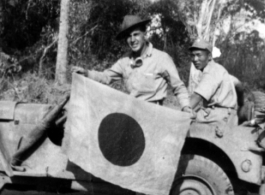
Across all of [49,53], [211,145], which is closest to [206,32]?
[49,53]

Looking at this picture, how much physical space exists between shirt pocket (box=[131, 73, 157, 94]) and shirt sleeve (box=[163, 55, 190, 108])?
16 cm

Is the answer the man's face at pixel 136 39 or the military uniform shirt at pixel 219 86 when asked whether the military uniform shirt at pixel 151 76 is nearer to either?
the man's face at pixel 136 39

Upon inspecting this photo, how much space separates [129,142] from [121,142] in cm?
8

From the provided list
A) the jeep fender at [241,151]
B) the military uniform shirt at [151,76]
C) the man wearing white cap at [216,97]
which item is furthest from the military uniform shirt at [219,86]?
the jeep fender at [241,151]

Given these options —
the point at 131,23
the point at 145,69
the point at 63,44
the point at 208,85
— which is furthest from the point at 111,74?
the point at 63,44

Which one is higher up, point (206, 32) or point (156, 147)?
point (206, 32)

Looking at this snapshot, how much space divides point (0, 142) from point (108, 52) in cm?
974

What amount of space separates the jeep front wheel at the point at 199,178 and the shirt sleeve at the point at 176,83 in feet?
1.89

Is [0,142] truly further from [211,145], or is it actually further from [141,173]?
[211,145]

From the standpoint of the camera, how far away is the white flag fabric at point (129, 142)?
457 centimetres

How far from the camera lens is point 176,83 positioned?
16.8ft

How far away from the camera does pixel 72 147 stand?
458 cm

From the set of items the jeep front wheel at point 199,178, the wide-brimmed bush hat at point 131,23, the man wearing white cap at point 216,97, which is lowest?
Result: the jeep front wheel at point 199,178

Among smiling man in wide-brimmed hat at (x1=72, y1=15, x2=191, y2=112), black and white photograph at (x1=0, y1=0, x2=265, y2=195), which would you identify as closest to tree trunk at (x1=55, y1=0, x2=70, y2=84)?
black and white photograph at (x1=0, y1=0, x2=265, y2=195)
